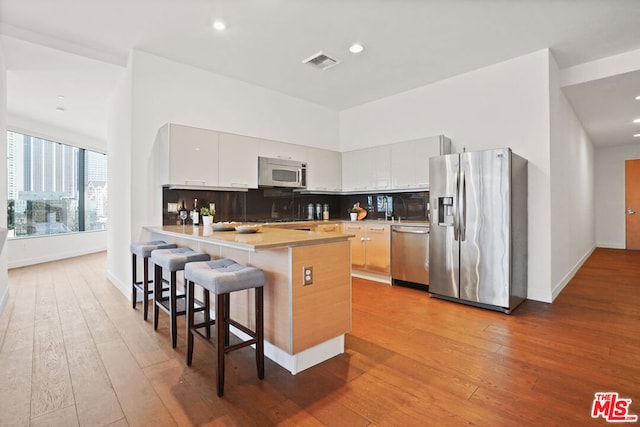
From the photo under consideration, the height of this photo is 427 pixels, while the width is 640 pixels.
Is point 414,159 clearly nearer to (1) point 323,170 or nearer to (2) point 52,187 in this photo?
(1) point 323,170

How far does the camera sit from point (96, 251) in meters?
7.60

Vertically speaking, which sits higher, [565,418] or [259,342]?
[259,342]

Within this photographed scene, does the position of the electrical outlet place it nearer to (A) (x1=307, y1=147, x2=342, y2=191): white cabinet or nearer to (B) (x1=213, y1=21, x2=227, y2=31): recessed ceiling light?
(B) (x1=213, y1=21, x2=227, y2=31): recessed ceiling light

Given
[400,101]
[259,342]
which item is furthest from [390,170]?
[259,342]

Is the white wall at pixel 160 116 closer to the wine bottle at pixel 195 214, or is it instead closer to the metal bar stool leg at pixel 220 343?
the wine bottle at pixel 195 214

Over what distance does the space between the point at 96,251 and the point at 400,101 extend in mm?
7631

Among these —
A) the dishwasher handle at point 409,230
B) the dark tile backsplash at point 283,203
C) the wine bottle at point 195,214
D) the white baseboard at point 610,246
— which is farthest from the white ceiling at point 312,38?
the white baseboard at point 610,246

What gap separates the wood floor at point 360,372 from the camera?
5.55 feet

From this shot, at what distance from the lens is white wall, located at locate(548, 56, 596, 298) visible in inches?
147

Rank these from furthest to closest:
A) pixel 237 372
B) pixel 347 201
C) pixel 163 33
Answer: pixel 347 201, pixel 163 33, pixel 237 372

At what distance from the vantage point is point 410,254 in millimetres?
4164

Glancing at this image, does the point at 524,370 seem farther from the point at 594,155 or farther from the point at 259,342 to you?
the point at 594,155

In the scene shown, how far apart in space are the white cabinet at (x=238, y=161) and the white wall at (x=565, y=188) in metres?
3.67

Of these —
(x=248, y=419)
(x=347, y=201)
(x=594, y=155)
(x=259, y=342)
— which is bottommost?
(x=248, y=419)
